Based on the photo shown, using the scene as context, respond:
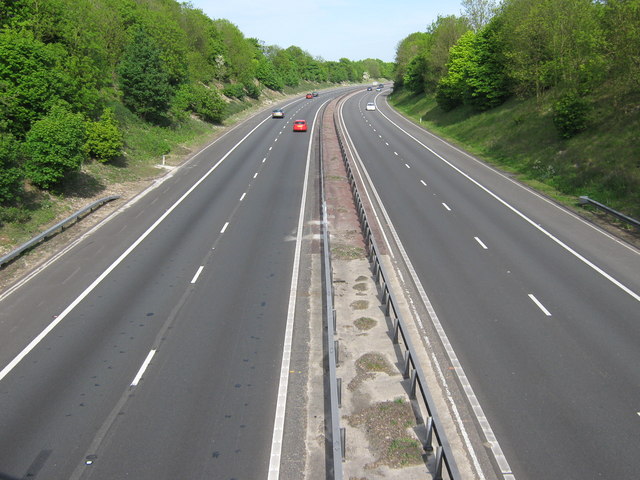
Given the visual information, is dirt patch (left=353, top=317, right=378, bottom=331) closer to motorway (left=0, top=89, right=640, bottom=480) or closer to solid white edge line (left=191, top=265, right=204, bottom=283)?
motorway (left=0, top=89, right=640, bottom=480)

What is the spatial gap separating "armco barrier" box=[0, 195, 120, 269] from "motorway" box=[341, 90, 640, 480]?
1411cm

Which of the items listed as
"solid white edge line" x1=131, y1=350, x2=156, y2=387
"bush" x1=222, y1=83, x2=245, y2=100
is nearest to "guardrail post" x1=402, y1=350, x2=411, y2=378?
"solid white edge line" x1=131, y1=350, x2=156, y2=387

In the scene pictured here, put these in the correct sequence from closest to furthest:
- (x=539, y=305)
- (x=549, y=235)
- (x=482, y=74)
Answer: (x=539, y=305), (x=549, y=235), (x=482, y=74)

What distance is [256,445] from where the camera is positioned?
957cm

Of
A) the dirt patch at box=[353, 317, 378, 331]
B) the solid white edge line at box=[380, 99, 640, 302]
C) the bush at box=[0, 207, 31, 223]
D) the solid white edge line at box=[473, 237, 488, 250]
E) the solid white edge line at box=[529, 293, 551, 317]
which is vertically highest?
the bush at box=[0, 207, 31, 223]

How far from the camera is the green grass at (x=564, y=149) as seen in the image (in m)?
28.4

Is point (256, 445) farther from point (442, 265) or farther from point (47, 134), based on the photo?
point (47, 134)

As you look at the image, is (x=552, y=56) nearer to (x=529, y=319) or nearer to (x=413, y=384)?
(x=529, y=319)

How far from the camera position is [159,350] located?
12.9m

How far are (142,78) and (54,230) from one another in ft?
90.7

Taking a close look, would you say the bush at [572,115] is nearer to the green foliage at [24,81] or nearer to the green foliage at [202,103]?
the green foliage at [24,81]

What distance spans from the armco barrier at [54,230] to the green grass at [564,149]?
82.9 feet

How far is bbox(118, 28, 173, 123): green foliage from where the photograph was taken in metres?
44.9

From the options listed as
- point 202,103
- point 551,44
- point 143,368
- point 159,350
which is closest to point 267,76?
point 202,103
